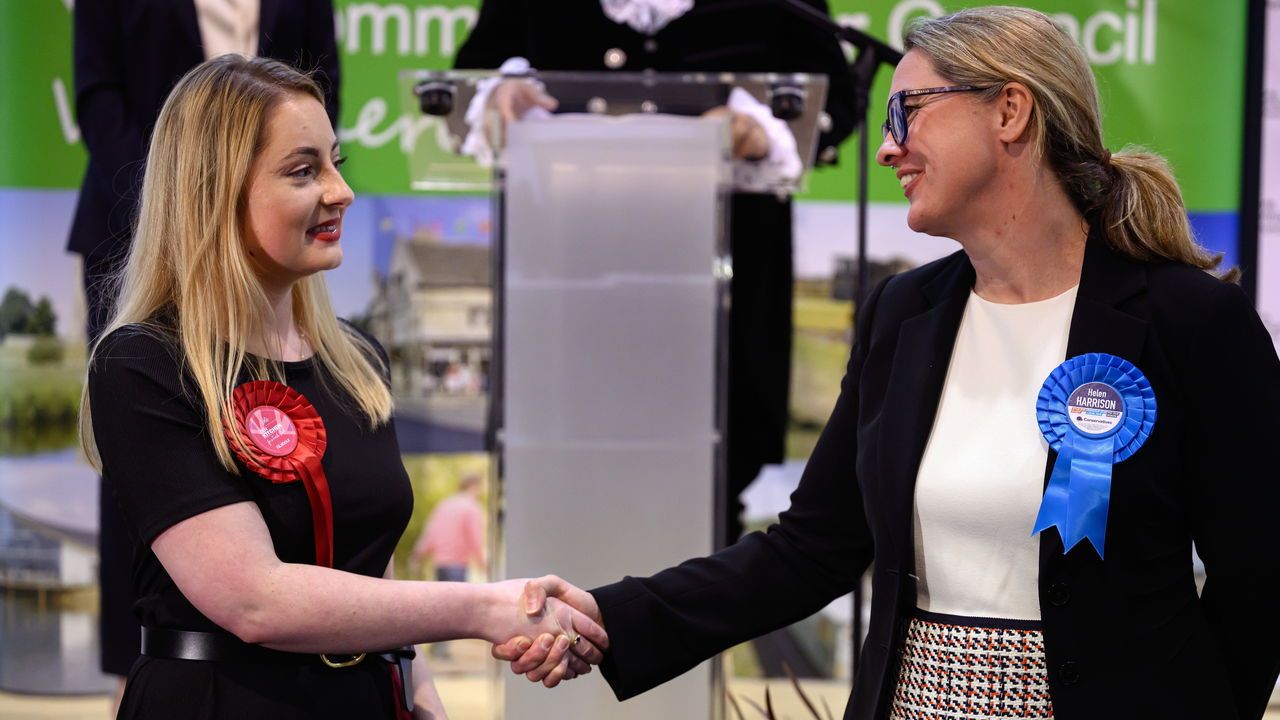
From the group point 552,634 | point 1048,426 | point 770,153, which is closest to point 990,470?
point 1048,426

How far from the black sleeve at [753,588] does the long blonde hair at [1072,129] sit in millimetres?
356

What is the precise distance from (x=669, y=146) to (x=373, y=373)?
0.75 meters

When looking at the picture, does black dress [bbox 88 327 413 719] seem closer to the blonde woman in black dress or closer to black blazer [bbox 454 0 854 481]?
the blonde woman in black dress

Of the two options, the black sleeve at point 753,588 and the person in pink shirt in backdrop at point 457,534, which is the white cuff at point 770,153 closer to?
the black sleeve at point 753,588

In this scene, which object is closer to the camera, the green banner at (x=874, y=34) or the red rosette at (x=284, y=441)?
the red rosette at (x=284, y=441)

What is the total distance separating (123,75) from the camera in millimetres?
Result: 3125

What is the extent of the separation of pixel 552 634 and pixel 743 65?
181 centimetres

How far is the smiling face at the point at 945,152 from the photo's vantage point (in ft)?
5.92

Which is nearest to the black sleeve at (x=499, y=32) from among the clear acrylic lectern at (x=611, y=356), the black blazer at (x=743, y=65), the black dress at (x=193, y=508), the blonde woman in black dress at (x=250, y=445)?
the black blazer at (x=743, y=65)

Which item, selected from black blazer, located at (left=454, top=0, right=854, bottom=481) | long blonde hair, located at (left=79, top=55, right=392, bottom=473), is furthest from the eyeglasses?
black blazer, located at (left=454, top=0, right=854, bottom=481)

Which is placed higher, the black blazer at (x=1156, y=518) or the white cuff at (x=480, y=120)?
the white cuff at (x=480, y=120)

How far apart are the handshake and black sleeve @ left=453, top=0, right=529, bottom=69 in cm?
184

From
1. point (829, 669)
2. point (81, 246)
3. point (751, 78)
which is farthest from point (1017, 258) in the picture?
point (829, 669)

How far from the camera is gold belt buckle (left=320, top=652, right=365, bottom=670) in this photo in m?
1.73
